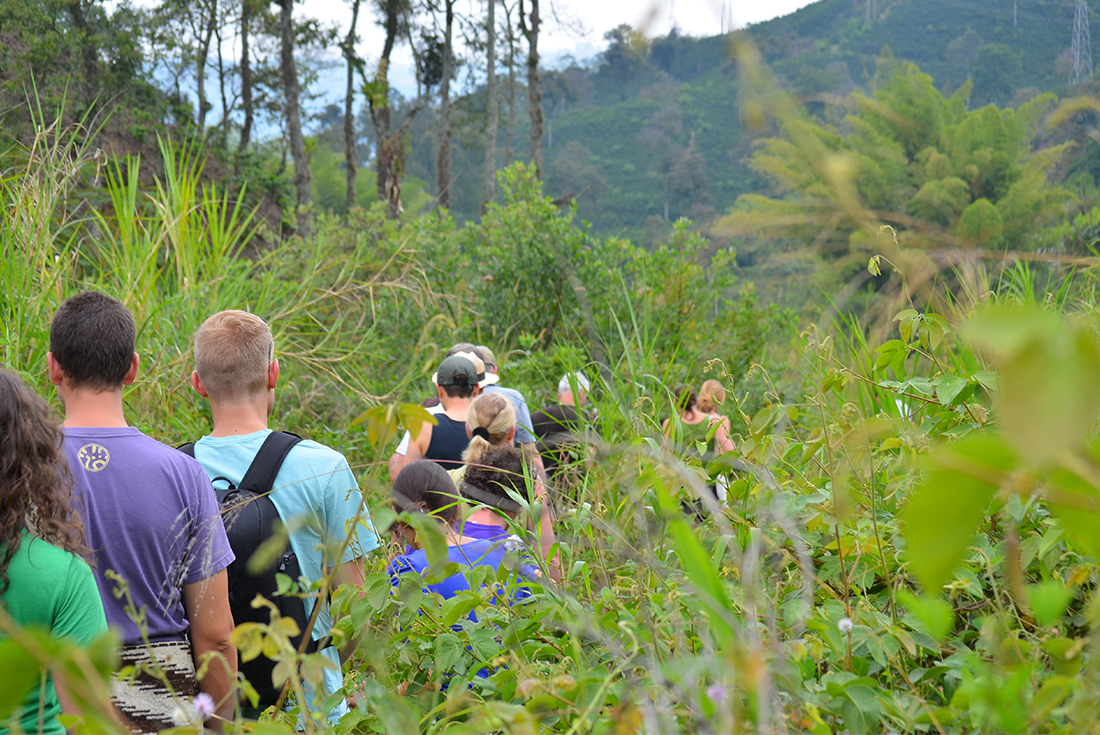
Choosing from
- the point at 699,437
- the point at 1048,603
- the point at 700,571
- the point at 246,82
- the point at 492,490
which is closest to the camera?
the point at 700,571

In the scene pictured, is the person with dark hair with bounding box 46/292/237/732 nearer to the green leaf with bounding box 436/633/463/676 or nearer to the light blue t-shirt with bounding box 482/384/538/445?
the green leaf with bounding box 436/633/463/676

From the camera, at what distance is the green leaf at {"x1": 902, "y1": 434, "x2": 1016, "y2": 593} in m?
0.33

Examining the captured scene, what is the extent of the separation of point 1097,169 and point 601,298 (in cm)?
570

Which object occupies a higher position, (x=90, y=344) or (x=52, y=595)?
(x=90, y=344)

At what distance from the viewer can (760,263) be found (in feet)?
3.52

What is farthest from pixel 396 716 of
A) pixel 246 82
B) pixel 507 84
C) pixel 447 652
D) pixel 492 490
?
pixel 507 84

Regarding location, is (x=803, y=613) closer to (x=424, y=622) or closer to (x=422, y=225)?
(x=424, y=622)

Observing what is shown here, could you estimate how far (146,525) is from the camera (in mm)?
1917

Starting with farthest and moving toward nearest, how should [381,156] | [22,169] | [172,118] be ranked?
1. [381,156]
2. [172,118]
3. [22,169]

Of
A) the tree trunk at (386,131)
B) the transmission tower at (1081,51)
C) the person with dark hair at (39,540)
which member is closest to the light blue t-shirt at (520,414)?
the person with dark hair at (39,540)

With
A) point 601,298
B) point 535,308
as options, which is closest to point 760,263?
point 601,298

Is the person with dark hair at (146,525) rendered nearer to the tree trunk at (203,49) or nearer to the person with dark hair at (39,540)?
the person with dark hair at (39,540)

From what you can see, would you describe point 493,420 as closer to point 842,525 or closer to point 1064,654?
point 842,525

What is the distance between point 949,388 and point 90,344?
2.06 m
